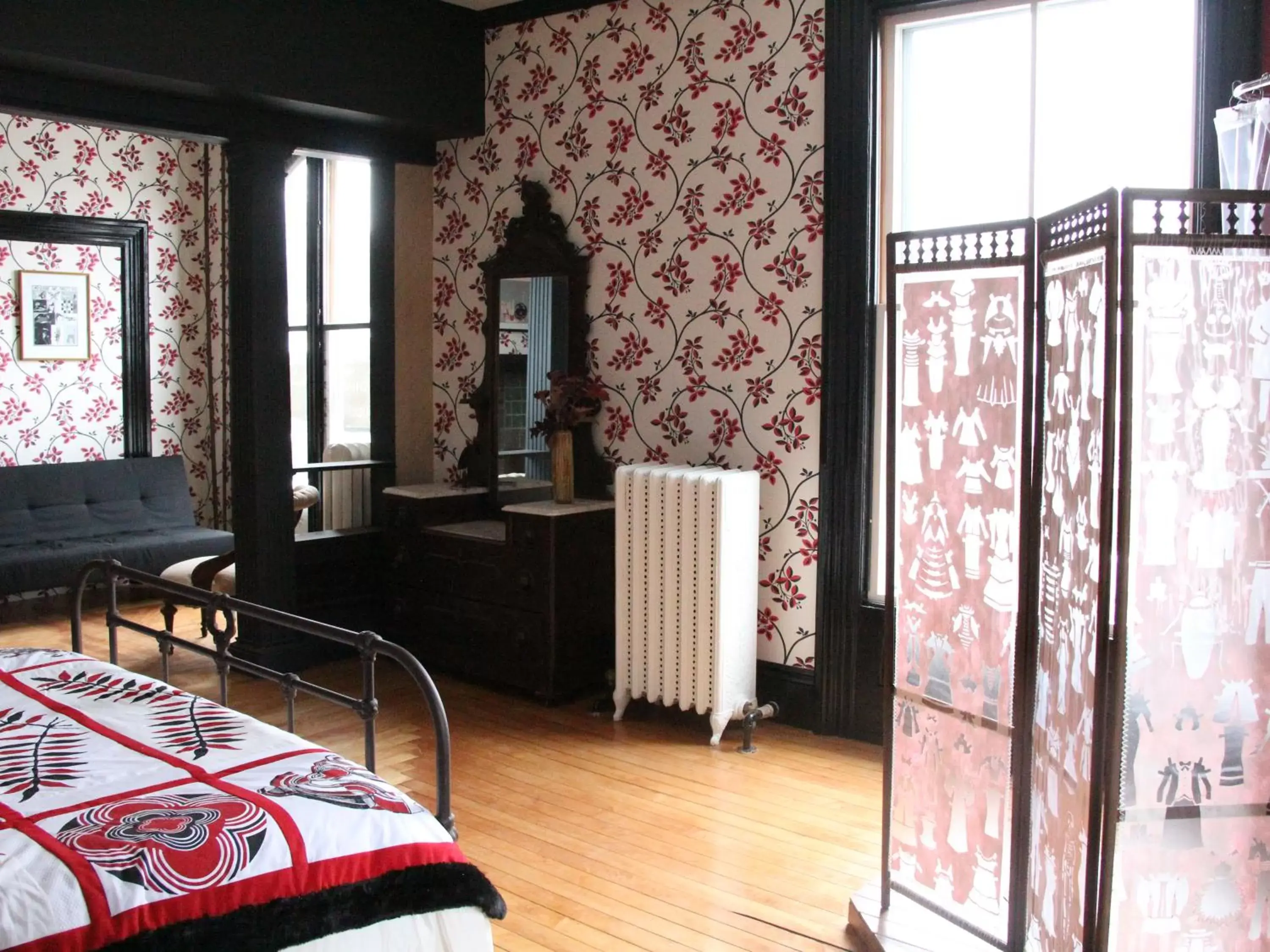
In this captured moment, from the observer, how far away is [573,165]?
186 inches

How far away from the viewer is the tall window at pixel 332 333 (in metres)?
5.23

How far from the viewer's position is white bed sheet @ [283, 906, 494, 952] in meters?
1.70

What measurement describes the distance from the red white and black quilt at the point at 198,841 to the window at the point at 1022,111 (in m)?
1.82

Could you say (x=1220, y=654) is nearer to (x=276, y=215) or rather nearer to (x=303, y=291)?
(x=276, y=215)

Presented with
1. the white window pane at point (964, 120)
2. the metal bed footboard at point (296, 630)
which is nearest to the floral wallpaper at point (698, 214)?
the white window pane at point (964, 120)

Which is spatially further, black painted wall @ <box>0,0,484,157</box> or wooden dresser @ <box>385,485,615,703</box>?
wooden dresser @ <box>385,485,615,703</box>

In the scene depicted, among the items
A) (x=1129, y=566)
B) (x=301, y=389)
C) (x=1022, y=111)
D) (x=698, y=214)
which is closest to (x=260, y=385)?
(x=301, y=389)

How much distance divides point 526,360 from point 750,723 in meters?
1.84

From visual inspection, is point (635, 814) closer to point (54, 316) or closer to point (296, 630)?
point (296, 630)

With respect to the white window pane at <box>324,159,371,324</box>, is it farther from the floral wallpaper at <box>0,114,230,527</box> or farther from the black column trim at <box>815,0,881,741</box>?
the black column trim at <box>815,0,881,741</box>

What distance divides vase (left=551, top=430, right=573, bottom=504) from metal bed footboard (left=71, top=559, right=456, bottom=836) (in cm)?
181

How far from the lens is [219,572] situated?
195 inches

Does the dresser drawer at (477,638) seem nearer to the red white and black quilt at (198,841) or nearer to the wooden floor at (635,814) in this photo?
the wooden floor at (635,814)

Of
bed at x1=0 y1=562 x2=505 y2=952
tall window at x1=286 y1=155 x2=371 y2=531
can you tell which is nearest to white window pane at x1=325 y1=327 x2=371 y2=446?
tall window at x1=286 y1=155 x2=371 y2=531
